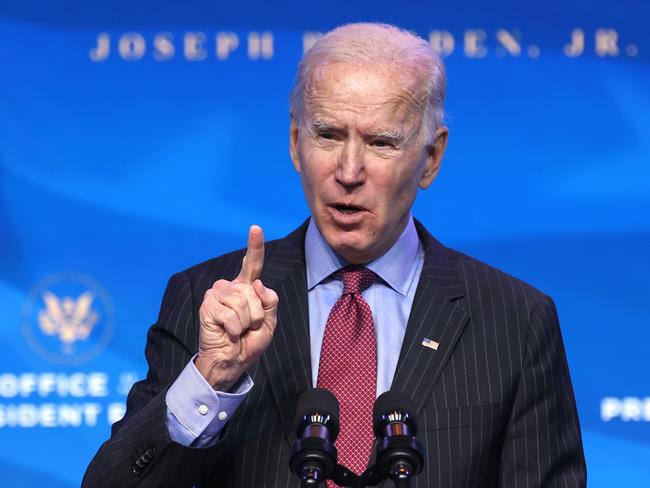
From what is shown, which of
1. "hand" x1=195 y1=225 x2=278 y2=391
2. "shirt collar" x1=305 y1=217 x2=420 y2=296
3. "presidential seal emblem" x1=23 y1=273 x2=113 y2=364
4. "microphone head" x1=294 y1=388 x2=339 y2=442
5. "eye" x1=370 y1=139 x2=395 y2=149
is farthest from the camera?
"presidential seal emblem" x1=23 y1=273 x2=113 y2=364

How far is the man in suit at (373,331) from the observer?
7.48ft

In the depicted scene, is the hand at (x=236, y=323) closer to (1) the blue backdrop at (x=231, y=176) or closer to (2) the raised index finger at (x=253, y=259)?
(2) the raised index finger at (x=253, y=259)

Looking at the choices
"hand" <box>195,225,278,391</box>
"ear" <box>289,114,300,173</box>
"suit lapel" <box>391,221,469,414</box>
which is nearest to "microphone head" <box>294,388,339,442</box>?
"hand" <box>195,225,278,391</box>

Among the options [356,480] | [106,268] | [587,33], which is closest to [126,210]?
[106,268]

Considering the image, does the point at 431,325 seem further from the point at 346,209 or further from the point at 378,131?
the point at 378,131

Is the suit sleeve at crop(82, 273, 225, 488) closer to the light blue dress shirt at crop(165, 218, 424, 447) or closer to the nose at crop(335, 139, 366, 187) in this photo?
the light blue dress shirt at crop(165, 218, 424, 447)

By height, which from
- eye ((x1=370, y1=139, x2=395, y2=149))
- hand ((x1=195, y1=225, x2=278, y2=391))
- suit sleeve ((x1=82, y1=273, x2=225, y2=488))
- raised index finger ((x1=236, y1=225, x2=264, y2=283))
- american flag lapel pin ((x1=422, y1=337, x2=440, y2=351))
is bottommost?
suit sleeve ((x1=82, y1=273, x2=225, y2=488))

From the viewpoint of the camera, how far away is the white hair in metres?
2.38

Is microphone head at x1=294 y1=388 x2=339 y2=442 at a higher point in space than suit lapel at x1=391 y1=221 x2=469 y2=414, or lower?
lower

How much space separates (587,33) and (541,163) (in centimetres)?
45

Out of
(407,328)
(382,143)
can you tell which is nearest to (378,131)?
(382,143)

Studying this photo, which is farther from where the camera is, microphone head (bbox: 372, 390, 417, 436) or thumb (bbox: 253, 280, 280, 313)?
thumb (bbox: 253, 280, 280, 313)

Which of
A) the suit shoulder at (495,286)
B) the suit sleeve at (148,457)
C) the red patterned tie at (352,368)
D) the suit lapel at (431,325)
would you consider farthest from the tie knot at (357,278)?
the suit sleeve at (148,457)

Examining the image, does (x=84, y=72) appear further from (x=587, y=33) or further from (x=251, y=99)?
(x=587, y=33)
